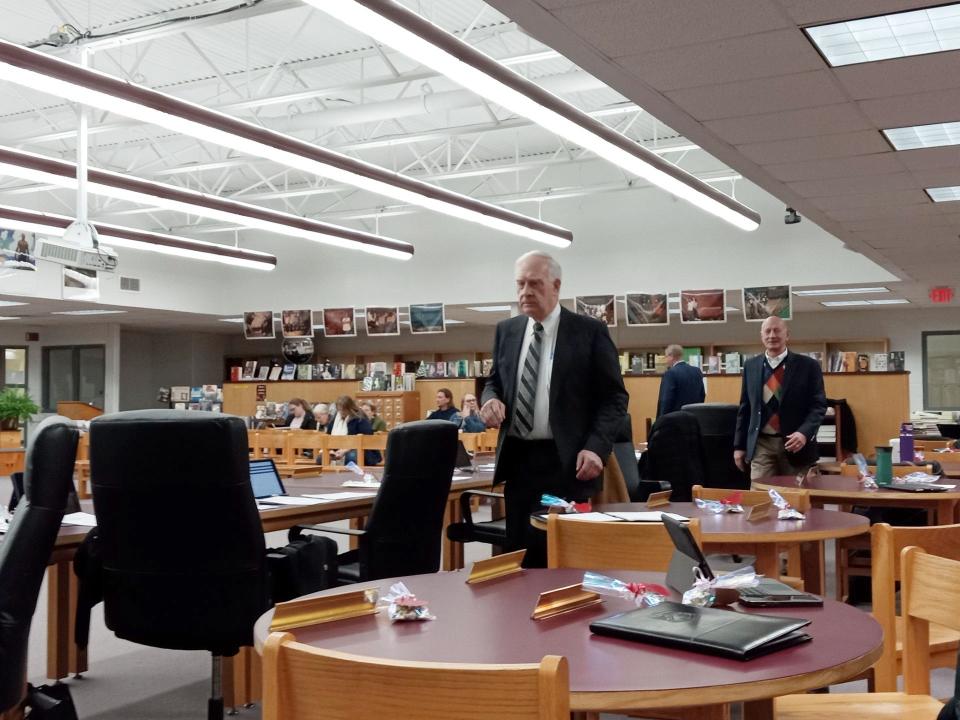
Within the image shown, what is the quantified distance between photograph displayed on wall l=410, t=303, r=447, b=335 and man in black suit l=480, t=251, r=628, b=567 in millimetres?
10783

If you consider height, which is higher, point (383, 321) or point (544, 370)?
point (383, 321)

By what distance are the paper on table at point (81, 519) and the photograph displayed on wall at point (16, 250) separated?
542 cm

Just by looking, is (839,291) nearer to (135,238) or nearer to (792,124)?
(792,124)

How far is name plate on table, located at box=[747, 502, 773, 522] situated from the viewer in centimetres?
327

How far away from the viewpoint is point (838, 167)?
20.7 ft

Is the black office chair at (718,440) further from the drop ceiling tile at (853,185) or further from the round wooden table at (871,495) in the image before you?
the round wooden table at (871,495)

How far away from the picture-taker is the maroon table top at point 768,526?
3021 millimetres

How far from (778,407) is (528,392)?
10.4 ft

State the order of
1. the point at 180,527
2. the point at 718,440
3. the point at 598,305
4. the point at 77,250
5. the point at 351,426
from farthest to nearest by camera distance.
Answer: the point at 598,305 → the point at 351,426 → the point at 77,250 → the point at 718,440 → the point at 180,527

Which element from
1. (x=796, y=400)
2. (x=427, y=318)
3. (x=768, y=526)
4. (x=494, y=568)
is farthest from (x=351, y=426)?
(x=494, y=568)

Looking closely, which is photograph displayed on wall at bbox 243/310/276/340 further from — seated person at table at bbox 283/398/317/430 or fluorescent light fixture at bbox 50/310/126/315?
seated person at table at bbox 283/398/317/430

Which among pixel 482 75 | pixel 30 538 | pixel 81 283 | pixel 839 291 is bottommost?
pixel 30 538

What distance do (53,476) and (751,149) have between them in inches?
185

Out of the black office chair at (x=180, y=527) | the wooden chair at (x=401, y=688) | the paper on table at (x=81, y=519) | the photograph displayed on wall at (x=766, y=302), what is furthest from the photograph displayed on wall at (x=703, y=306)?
the wooden chair at (x=401, y=688)
